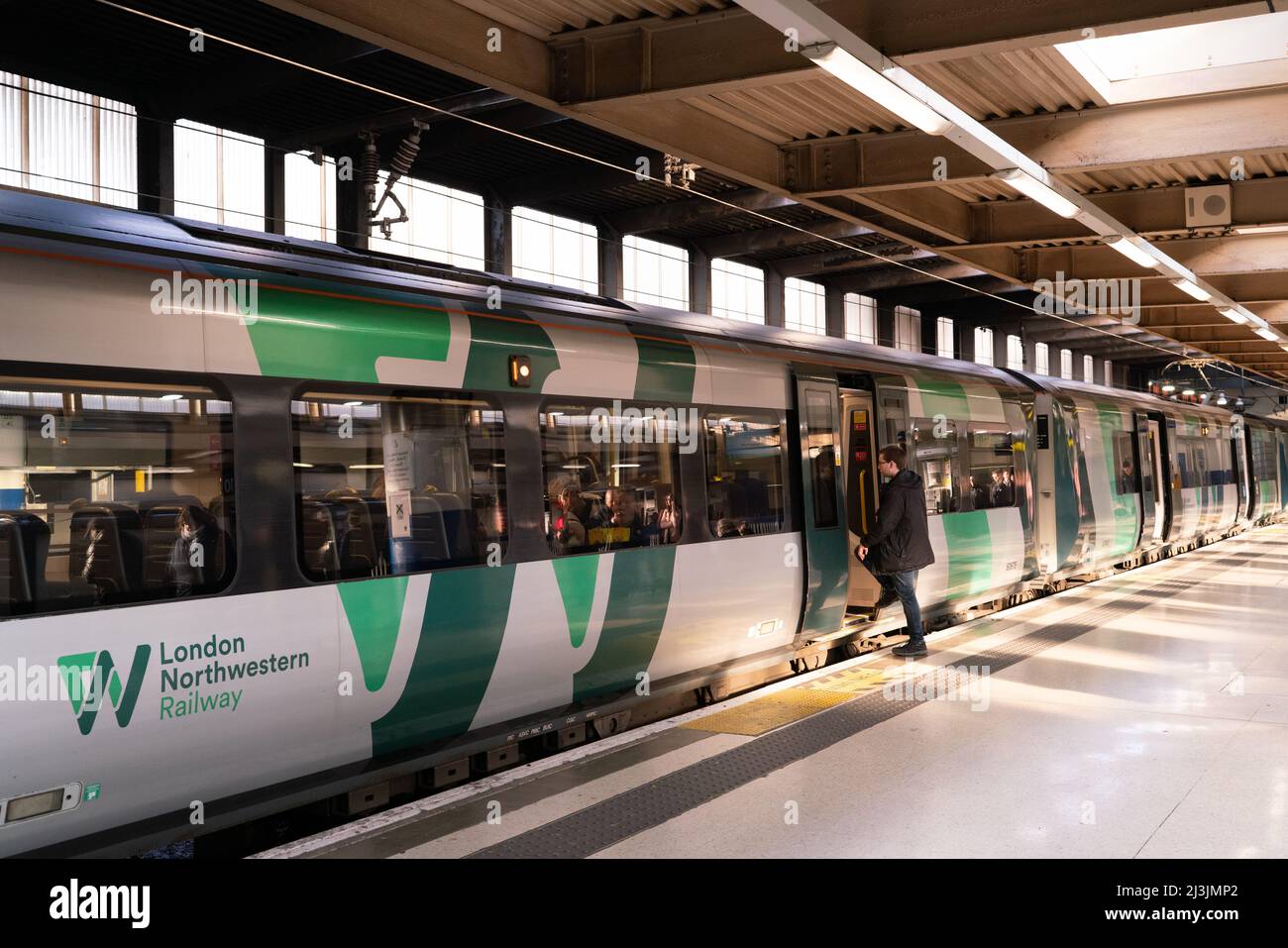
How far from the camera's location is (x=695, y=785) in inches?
228

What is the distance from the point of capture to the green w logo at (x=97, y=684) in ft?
13.4

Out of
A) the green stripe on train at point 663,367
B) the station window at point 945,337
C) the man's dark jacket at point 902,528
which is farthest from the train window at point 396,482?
the station window at point 945,337

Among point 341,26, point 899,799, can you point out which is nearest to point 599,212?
point 341,26

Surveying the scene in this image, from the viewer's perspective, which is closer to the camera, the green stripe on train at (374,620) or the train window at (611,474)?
the green stripe on train at (374,620)

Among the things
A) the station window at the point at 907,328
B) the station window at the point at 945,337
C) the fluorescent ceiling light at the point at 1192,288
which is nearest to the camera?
the fluorescent ceiling light at the point at 1192,288

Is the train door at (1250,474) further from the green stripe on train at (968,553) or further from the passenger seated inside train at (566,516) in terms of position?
the passenger seated inside train at (566,516)

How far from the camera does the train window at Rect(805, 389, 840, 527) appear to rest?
30.1 feet

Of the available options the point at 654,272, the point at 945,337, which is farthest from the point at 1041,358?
the point at 654,272

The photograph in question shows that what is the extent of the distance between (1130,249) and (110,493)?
10753mm

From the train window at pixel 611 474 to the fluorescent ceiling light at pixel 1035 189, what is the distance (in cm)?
361

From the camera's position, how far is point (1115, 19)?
6410mm

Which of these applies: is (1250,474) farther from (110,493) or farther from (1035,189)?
(110,493)

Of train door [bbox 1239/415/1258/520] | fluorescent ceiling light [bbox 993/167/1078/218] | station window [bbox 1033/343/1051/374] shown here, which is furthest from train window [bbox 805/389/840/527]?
station window [bbox 1033/343/1051/374]
